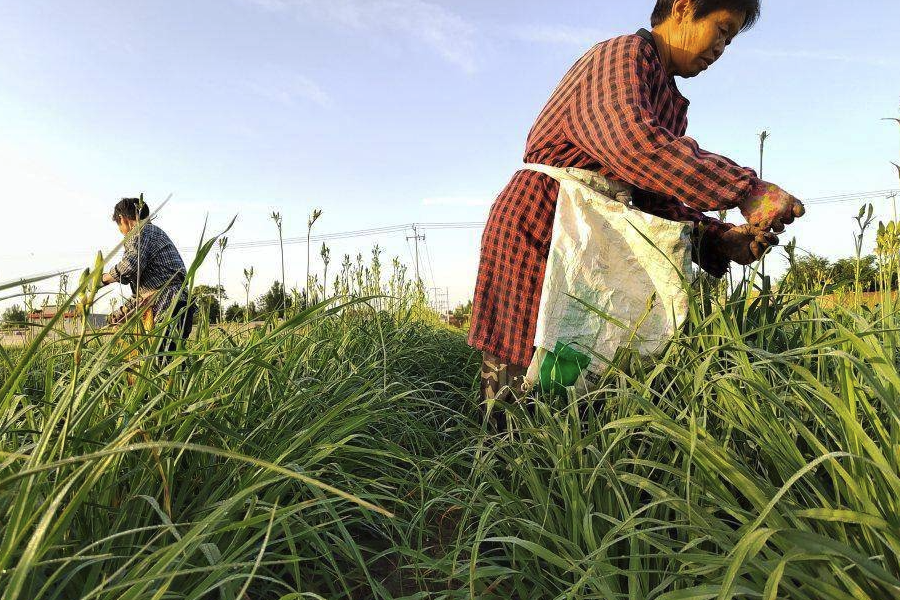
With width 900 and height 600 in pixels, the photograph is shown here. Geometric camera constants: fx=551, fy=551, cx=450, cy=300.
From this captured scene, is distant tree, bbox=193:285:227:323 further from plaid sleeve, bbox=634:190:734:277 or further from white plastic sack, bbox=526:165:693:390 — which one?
plaid sleeve, bbox=634:190:734:277

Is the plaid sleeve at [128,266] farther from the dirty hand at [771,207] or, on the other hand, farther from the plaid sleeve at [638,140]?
the dirty hand at [771,207]

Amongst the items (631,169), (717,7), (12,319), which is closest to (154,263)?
(12,319)

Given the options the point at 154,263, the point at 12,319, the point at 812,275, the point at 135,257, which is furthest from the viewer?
the point at 154,263

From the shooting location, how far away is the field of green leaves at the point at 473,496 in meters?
0.80

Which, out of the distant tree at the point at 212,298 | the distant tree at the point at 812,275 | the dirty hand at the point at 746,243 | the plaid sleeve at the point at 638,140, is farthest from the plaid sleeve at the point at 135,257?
the distant tree at the point at 812,275

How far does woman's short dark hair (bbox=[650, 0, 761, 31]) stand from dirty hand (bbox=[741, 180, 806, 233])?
0.64 m

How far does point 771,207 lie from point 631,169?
1.33 ft

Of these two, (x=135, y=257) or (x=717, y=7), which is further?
(x=135, y=257)

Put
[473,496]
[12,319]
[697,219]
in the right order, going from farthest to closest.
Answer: [697,219], [12,319], [473,496]

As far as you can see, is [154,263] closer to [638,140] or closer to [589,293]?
[589,293]

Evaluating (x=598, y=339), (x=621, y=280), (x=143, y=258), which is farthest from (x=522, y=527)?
(x=143, y=258)

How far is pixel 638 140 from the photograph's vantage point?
166 centimetres

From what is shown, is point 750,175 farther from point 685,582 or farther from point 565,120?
point 685,582

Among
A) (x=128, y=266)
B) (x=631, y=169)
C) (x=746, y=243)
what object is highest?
(x=631, y=169)
